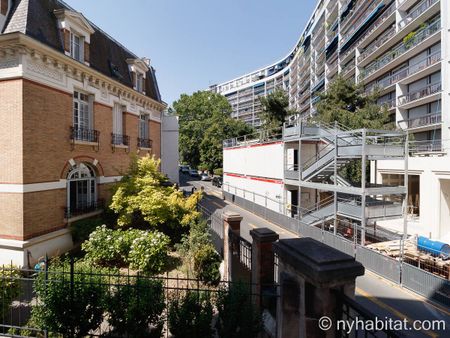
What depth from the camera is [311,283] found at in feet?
9.79

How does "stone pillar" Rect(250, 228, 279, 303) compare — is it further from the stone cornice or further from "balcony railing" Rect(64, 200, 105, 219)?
the stone cornice

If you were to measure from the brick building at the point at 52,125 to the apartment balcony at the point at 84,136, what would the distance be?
0.16ft

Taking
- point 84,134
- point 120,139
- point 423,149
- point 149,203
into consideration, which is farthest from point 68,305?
point 423,149

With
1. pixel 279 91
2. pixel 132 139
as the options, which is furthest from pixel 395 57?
pixel 132 139

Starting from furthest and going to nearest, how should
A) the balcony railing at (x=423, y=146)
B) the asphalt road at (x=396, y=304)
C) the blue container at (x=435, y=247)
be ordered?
the balcony railing at (x=423, y=146) < the blue container at (x=435, y=247) < the asphalt road at (x=396, y=304)

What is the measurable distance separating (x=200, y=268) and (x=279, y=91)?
30.7 metres

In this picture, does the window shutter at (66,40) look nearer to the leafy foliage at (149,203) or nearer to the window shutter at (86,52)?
the window shutter at (86,52)

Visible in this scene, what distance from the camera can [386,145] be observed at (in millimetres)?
14445

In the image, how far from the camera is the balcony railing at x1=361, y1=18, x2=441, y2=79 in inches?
963

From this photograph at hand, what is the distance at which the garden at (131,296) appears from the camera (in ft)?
→ 16.3

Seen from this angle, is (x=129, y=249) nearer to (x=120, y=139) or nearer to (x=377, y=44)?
(x=120, y=139)

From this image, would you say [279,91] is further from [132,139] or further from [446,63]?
[132,139]

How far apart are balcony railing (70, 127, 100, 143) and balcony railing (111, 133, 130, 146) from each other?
1506 millimetres

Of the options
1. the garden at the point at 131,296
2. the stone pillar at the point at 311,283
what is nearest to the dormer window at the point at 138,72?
the garden at the point at 131,296
